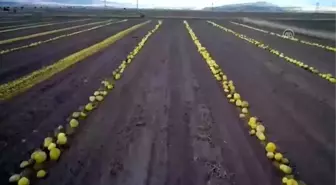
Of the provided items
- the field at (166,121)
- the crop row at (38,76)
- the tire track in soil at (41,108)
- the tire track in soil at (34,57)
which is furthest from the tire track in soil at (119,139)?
the tire track in soil at (34,57)

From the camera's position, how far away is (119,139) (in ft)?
17.7

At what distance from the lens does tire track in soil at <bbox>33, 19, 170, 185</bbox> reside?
4.37 metres

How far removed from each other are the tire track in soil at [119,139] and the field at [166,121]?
17mm

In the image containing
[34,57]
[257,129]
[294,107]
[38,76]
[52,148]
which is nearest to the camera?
[52,148]

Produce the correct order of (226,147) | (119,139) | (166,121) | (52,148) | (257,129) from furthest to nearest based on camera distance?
(166,121) < (257,129) < (119,139) < (226,147) < (52,148)

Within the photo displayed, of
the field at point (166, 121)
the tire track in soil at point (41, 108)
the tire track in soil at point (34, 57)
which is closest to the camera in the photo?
the field at point (166, 121)

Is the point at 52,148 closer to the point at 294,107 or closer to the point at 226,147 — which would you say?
the point at 226,147

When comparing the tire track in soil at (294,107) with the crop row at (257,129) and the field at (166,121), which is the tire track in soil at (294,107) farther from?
the crop row at (257,129)

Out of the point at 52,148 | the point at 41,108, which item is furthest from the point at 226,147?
the point at 41,108

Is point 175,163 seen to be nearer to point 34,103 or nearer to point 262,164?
point 262,164

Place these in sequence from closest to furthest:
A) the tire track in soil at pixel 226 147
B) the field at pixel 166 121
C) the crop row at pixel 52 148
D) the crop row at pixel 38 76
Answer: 1. the crop row at pixel 52 148
2. the tire track in soil at pixel 226 147
3. the field at pixel 166 121
4. the crop row at pixel 38 76

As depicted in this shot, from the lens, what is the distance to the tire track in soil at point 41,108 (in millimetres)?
5008

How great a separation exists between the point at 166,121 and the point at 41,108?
258 cm

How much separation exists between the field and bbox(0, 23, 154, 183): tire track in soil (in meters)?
0.02
